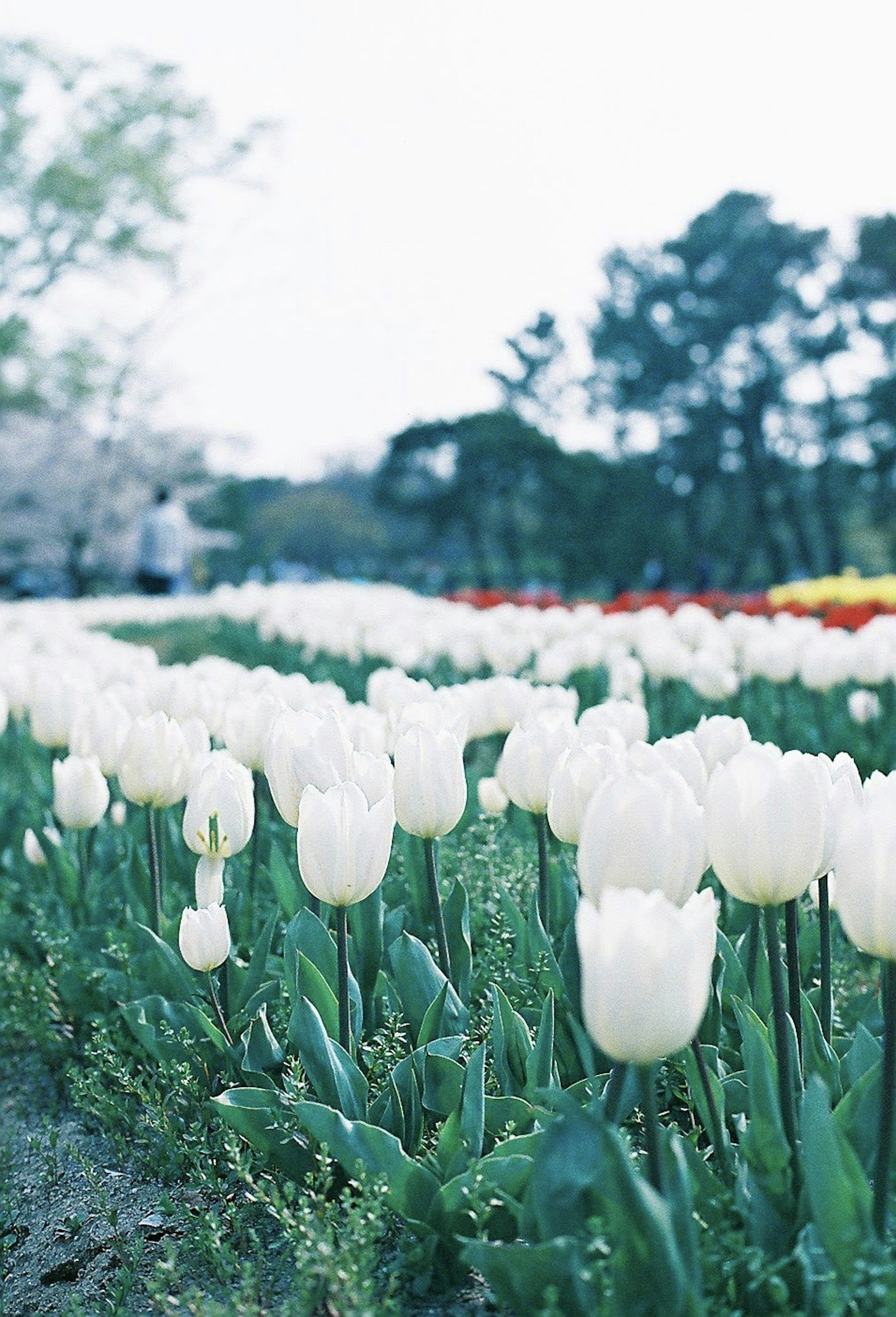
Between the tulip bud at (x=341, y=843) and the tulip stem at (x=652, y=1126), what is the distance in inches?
23.2

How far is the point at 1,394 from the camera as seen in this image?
109 feet

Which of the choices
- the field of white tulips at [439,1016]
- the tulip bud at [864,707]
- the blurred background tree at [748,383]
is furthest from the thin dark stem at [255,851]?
the blurred background tree at [748,383]

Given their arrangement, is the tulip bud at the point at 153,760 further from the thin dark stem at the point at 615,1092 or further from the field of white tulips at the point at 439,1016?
the thin dark stem at the point at 615,1092

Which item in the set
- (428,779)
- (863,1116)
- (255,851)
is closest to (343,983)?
(428,779)

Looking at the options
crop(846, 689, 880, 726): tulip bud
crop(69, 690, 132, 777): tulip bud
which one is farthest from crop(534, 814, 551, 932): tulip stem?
crop(846, 689, 880, 726): tulip bud

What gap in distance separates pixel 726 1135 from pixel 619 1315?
502mm

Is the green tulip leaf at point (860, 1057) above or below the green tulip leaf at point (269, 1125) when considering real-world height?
above

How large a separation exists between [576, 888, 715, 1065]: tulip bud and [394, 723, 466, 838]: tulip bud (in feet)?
2.50

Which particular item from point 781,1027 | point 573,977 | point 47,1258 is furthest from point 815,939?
point 47,1258

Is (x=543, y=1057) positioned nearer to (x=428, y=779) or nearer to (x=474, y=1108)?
(x=474, y=1108)

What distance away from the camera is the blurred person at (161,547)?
17047 mm

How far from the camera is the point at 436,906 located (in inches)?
85.6

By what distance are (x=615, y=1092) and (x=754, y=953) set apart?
613 millimetres

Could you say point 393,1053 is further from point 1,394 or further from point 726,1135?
point 1,394
